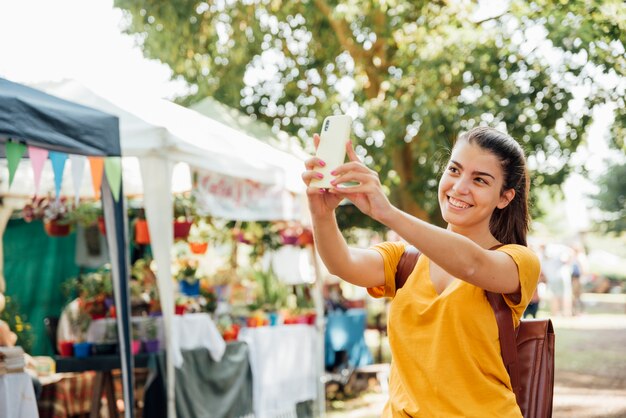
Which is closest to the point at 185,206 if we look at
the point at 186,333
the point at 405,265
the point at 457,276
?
the point at 186,333

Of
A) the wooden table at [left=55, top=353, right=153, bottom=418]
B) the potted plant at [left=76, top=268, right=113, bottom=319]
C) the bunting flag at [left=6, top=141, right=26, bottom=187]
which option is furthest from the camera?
the potted plant at [left=76, top=268, right=113, bottom=319]

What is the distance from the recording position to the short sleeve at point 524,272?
7.29 feet

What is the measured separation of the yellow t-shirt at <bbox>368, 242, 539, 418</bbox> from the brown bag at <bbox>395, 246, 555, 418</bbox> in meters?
0.03

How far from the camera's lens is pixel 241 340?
845 centimetres

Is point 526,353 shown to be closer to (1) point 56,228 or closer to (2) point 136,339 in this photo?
(2) point 136,339

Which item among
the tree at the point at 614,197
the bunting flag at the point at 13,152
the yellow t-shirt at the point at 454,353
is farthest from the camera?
the tree at the point at 614,197

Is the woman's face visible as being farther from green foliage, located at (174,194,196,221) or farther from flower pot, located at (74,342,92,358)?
green foliage, located at (174,194,196,221)

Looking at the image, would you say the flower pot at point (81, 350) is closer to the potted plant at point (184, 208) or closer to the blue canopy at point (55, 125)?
the blue canopy at point (55, 125)

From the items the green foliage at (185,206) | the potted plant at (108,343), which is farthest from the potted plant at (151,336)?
the green foliage at (185,206)

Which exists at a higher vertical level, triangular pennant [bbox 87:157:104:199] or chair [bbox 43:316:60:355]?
triangular pennant [bbox 87:157:104:199]

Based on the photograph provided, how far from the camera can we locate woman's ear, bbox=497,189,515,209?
95.3 inches

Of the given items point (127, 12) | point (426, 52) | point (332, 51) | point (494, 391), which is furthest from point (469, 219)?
point (127, 12)

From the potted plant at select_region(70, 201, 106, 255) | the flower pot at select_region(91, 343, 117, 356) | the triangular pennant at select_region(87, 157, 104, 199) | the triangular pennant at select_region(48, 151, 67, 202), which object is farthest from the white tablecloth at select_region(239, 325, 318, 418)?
the triangular pennant at select_region(48, 151, 67, 202)

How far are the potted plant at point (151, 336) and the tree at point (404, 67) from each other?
114 inches
